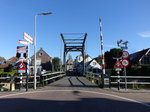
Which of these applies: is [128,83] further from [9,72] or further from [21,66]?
[9,72]

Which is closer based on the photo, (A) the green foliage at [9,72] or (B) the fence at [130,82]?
(B) the fence at [130,82]

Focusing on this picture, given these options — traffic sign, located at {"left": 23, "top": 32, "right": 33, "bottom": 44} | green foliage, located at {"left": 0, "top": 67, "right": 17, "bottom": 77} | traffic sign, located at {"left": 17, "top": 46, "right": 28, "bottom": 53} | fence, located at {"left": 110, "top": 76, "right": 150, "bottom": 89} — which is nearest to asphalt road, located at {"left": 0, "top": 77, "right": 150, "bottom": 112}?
fence, located at {"left": 110, "top": 76, "right": 150, "bottom": 89}

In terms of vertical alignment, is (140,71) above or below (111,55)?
below

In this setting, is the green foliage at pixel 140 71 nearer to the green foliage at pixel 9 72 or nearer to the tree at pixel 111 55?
the tree at pixel 111 55

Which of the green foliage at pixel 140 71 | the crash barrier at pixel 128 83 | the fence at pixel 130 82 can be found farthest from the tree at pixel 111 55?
the fence at pixel 130 82

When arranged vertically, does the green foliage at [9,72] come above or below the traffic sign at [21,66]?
below

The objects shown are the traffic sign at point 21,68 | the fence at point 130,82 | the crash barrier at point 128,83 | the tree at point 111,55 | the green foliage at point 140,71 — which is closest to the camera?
the traffic sign at point 21,68

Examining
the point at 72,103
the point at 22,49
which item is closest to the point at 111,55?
the point at 22,49

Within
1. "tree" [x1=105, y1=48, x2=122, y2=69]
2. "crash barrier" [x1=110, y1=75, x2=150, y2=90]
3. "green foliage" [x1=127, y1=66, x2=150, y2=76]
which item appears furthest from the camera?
"tree" [x1=105, y1=48, x2=122, y2=69]

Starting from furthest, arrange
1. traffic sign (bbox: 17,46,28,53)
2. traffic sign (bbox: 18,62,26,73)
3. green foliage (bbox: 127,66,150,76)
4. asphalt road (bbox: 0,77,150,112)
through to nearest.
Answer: green foliage (bbox: 127,66,150,76) → traffic sign (bbox: 17,46,28,53) → traffic sign (bbox: 18,62,26,73) → asphalt road (bbox: 0,77,150,112)

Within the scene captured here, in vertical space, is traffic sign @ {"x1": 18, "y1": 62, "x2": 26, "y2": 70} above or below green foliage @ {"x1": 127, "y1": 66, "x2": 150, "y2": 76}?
above

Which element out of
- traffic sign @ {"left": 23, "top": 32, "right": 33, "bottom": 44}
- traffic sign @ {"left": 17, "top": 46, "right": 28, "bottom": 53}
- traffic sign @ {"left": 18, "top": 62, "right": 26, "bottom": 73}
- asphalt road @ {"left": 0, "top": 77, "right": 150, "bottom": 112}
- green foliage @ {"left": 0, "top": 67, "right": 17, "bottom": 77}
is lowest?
asphalt road @ {"left": 0, "top": 77, "right": 150, "bottom": 112}

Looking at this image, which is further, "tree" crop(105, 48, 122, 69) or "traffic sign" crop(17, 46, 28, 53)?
"tree" crop(105, 48, 122, 69)

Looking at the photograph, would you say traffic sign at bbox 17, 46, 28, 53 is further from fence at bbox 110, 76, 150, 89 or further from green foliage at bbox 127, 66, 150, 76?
green foliage at bbox 127, 66, 150, 76
